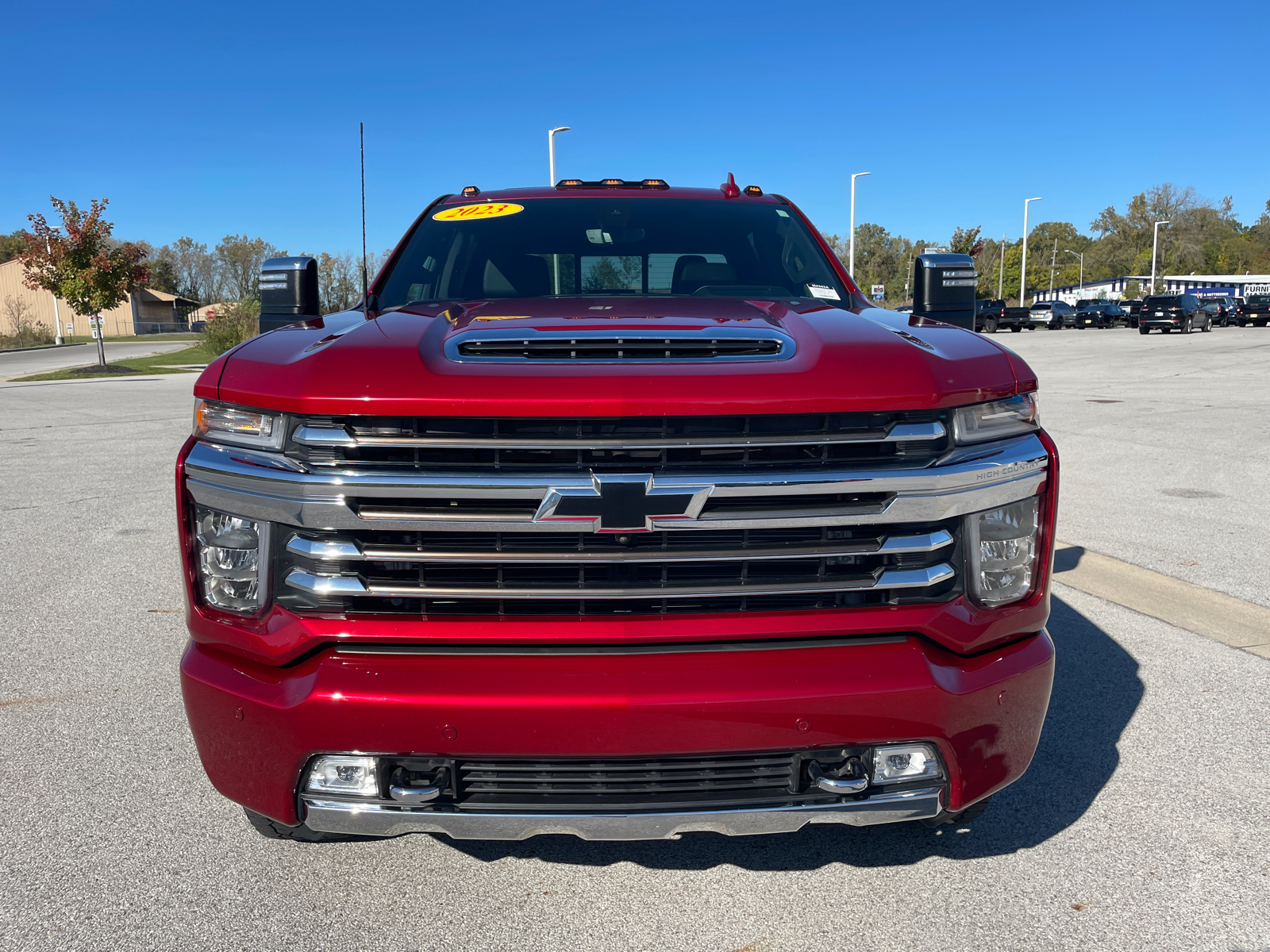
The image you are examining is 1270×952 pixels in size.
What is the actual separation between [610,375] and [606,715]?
2.34ft

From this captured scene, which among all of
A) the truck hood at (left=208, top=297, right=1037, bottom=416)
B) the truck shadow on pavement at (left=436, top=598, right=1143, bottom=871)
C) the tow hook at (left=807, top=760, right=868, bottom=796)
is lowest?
the truck shadow on pavement at (left=436, top=598, right=1143, bottom=871)

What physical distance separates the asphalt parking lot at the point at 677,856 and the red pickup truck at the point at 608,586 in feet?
1.26

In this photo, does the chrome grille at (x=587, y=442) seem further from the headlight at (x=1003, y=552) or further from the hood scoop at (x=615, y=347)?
the headlight at (x=1003, y=552)

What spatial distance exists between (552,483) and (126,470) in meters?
8.48

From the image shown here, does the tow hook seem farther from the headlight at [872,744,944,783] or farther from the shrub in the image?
the shrub

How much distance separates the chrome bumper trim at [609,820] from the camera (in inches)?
80.4

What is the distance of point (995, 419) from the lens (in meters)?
2.24

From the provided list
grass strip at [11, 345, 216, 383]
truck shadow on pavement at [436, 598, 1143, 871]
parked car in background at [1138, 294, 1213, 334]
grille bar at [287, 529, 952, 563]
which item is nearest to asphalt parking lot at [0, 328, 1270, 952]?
truck shadow on pavement at [436, 598, 1143, 871]

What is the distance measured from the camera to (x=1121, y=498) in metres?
7.26

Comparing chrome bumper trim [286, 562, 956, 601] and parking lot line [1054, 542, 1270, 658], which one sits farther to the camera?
parking lot line [1054, 542, 1270, 658]

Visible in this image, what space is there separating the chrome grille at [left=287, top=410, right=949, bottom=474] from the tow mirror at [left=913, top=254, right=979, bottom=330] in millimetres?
1334

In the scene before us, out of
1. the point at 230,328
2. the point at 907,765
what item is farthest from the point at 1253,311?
the point at 907,765

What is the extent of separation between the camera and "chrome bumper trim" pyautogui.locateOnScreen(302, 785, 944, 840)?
204 cm

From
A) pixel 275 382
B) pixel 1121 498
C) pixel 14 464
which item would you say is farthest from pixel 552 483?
pixel 14 464
